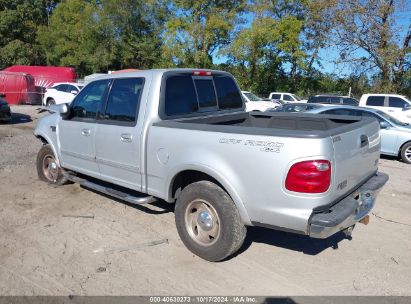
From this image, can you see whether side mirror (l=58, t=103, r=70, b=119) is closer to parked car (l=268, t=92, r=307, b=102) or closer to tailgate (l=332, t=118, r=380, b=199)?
tailgate (l=332, t=118, r=380, b=199)

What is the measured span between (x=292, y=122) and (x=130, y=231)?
8.56ft

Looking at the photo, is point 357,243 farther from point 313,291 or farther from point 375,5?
point 375,5

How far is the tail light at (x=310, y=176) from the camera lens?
126 inches

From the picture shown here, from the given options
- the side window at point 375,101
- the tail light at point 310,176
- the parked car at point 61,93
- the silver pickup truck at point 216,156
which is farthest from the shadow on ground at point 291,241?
the parked car at point 61,93

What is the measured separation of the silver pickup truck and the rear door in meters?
0.01

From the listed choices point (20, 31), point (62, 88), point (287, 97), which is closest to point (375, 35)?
point (287, 97)

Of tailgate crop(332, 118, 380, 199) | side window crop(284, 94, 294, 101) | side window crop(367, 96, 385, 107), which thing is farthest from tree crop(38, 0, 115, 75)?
tailgate crop(332, 118, 380, 199)

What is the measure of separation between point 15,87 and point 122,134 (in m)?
24.0

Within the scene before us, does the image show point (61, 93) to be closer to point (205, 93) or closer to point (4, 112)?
point (4, 112)

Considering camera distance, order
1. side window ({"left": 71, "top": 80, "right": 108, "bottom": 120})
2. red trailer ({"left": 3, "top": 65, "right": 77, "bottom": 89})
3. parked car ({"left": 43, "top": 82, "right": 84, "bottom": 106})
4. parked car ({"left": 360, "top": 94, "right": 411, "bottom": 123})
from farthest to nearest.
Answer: red trailer ({"left": 3, "top": 65, "right": 77, "bottom": 89}) → parked car ({"left": 43, "top": 82, "right": 84, "bottom": 106}) → parked car ({"left": 360, "top": 94, "right": 411, "bottom": 123}) → side window ({"left": 71, "top": 80, "right": 108, "bottom": 120})

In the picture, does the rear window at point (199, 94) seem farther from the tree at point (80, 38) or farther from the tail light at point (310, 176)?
the tree at point (80, 38)

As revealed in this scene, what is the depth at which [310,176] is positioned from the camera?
322 centimetres

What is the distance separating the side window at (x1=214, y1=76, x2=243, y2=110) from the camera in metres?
5.26

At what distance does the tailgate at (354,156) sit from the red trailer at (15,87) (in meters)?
25.2
